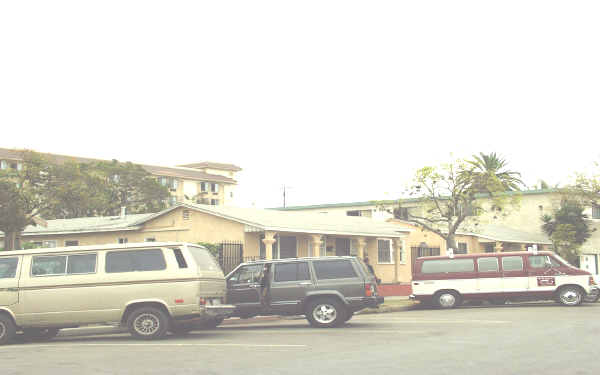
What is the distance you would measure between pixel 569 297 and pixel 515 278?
1.88m

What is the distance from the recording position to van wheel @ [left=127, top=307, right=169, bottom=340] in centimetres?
1427

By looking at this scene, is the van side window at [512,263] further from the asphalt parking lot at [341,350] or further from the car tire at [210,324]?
the car tire at [210,324]

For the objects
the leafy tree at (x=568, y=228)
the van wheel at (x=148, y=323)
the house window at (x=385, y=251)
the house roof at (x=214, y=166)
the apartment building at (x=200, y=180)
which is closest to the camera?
the van wheel at (x=148, y=323)

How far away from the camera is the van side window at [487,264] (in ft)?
79.4

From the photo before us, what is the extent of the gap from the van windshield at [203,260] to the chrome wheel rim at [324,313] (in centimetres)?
268

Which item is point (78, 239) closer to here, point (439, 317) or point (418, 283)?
point (418, 283)

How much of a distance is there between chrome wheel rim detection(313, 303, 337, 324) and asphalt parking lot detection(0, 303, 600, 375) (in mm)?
415

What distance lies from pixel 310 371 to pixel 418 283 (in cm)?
1550

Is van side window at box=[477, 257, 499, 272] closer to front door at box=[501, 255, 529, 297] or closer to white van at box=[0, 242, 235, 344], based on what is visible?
front door at box=[501, 255, 529, 297]

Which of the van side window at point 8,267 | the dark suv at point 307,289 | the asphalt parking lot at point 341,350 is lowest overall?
the asphalt parking lot at point 341,350

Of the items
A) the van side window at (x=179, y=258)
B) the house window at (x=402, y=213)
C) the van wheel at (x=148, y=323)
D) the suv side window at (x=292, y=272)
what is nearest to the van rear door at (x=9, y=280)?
the van wheel at (x=148, y=323)

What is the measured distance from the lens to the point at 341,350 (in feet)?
39.4

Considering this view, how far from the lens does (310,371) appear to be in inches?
383

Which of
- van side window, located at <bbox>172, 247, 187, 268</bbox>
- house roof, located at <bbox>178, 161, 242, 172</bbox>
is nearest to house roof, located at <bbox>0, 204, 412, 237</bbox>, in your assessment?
van side window, located at <bbox>172, 247, 187, 268</bbox>
